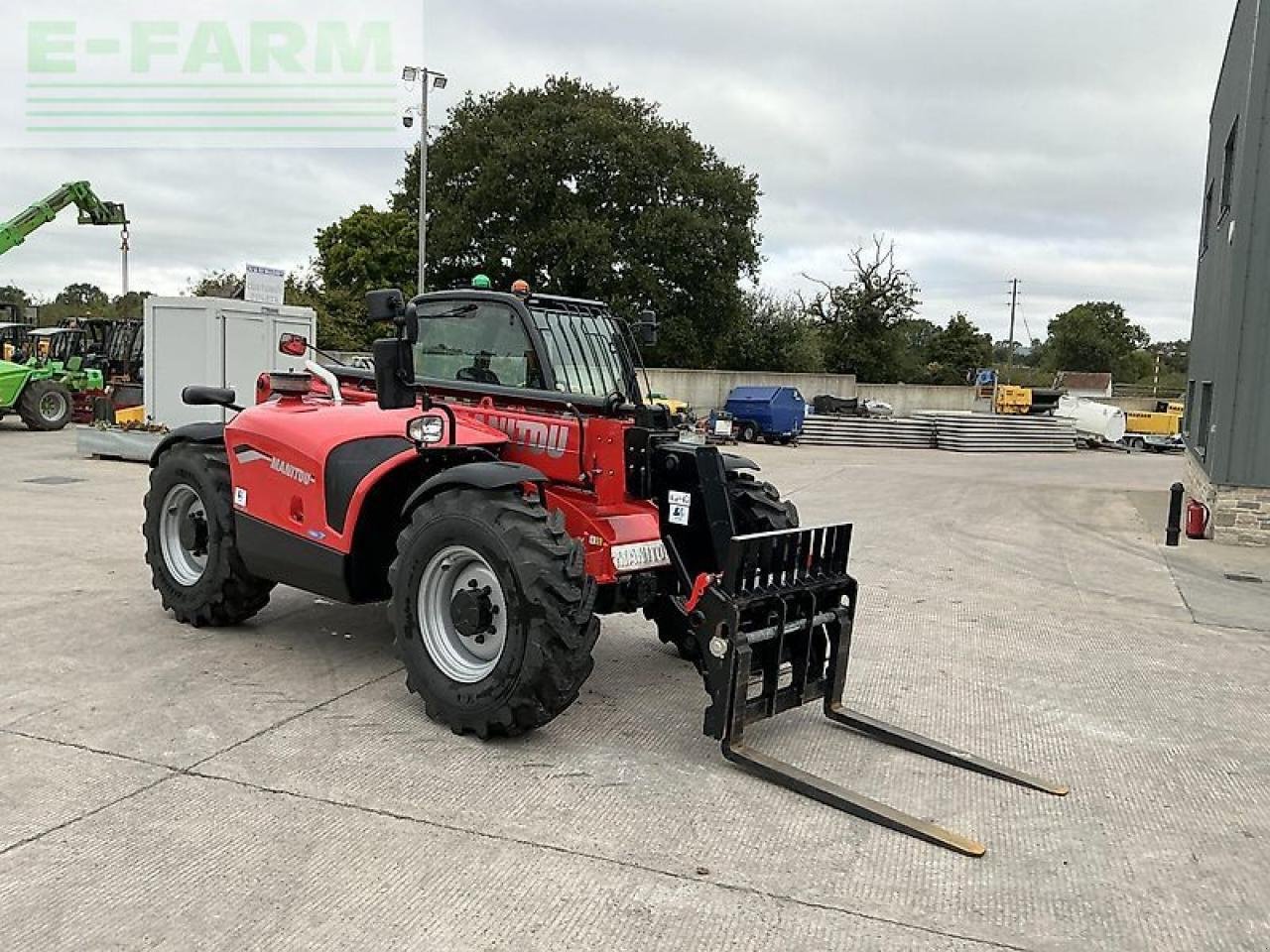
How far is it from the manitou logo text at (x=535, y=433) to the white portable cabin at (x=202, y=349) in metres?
11.7

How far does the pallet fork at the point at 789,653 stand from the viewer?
179 inches

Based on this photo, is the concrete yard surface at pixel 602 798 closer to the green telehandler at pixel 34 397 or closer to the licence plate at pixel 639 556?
the licence plate at pixel 639 556

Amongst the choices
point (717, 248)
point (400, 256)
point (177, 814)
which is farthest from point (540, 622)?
point (400, 256)

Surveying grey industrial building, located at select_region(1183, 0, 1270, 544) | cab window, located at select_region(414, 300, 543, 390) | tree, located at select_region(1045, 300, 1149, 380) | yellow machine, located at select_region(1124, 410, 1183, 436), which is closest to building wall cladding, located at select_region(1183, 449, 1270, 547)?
grey industrial building, located at select_region(1183, 0, 1270, 544)

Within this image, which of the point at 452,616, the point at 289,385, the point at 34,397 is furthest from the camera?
the point at 34,397

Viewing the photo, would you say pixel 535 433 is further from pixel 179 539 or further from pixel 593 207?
pixel 593 207

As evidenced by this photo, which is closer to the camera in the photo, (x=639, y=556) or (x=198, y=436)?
(x=639, y=556)

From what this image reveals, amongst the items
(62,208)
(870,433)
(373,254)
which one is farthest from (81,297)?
(870,433)

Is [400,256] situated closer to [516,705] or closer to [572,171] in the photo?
[572,171]

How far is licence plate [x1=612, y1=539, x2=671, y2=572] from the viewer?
5.28 meters

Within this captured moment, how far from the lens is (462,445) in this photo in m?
5.36

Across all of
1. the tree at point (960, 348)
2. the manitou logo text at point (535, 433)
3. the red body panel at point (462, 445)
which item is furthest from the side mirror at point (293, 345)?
the tree at point (960, 348)

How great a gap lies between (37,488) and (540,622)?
36.4 feet

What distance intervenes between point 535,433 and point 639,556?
0.85m
